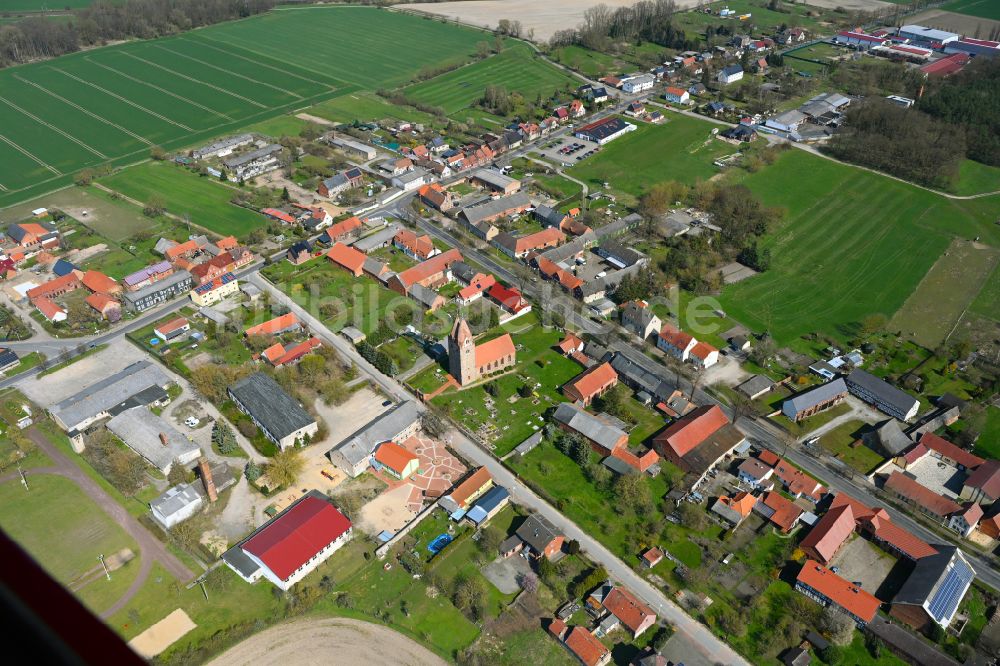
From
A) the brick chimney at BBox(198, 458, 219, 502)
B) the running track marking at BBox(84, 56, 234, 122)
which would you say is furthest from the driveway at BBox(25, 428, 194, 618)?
the running track marking at BBox(84, 56, 234, 122)

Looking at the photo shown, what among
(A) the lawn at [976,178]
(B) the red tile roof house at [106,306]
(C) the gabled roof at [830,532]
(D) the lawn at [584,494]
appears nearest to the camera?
(C) the gabled roof at [830,532]

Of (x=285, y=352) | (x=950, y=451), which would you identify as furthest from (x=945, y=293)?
(x=285, y=352)

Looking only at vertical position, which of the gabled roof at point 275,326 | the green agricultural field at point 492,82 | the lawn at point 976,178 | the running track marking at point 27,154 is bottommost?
the gabled roof at point 275,326

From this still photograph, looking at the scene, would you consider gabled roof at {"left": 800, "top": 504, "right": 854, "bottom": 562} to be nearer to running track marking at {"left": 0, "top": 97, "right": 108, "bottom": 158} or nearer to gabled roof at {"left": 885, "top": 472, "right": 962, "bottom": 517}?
gabled roof at {"left": 885, "top": 472, "right": 962, "bottom": 517}

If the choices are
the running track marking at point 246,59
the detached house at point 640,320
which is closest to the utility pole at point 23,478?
the detached house at point 640,320

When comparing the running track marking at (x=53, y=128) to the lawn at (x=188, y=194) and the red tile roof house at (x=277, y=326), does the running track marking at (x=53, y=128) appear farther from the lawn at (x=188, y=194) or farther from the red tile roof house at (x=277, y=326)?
the red tile roof house at (x=277, y=326)
